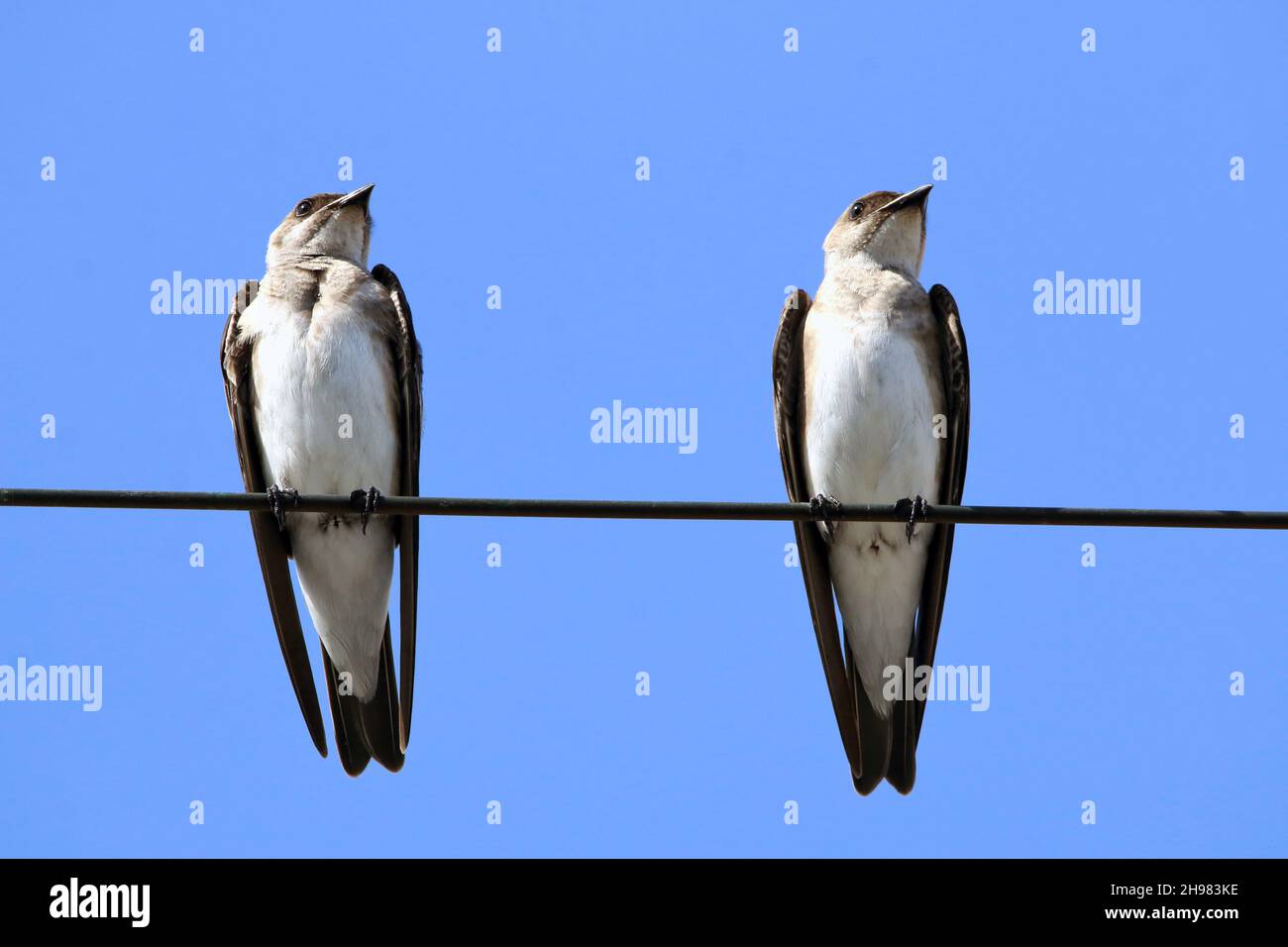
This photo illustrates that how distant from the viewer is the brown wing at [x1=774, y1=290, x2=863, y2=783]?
1043 centimetres

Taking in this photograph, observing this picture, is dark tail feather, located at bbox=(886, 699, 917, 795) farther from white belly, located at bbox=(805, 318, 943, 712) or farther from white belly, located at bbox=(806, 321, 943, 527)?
white belly, located at bbox=(806, 321, 943, 527)

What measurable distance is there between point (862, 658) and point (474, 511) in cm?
445

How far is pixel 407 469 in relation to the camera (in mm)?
10914

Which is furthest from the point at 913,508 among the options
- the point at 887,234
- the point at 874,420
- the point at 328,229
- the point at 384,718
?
the point at 328,229

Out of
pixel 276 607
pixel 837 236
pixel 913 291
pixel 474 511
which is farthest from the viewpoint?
pixel 837 236

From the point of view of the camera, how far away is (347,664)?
35.9 feet

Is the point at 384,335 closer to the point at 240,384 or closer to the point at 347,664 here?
the point at 240,384

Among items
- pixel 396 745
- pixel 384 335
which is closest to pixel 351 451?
pixel 384 335

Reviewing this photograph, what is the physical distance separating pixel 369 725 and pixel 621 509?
427 cm

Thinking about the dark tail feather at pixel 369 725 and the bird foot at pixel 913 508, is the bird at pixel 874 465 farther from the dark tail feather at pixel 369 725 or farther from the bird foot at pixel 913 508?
the dark tail feather at pixel 369 725

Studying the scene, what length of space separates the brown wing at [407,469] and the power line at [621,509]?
3.26m

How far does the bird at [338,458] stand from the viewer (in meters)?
10.4

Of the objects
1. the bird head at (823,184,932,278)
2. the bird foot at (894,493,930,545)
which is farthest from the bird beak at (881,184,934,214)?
the bird foot at (894,493,930,545)

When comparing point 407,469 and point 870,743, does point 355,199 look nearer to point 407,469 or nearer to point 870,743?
point 407,469
